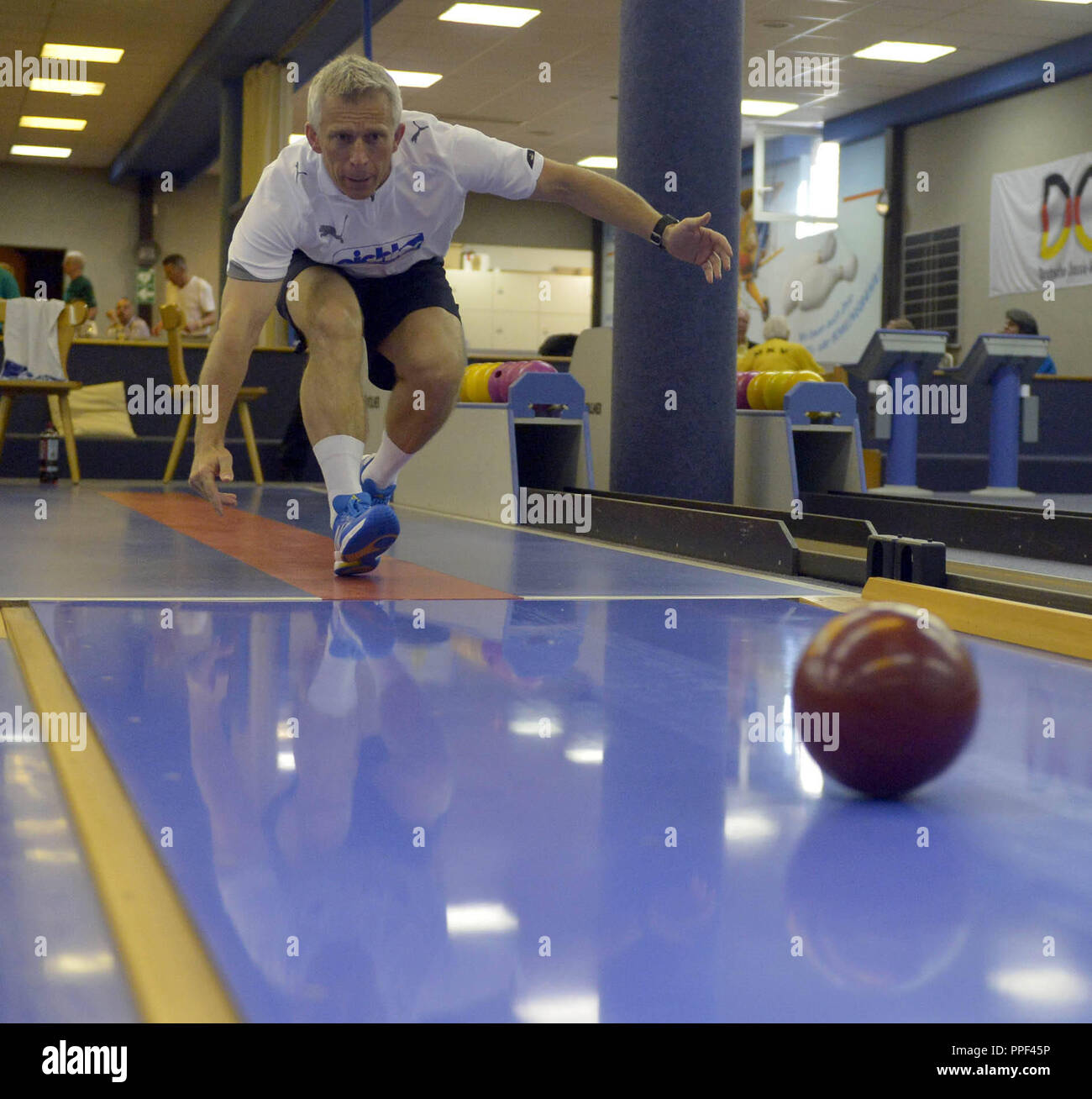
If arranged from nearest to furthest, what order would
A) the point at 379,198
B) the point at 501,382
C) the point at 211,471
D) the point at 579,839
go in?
the point at 579,839, the point at 211,471, the point at 379,198, the point at 501,382

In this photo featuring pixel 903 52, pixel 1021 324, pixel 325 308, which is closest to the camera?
pixel 325 308

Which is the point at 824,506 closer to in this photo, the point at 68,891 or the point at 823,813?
the point at 823,813

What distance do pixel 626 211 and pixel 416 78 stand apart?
10.9m

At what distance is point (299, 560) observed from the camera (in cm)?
399

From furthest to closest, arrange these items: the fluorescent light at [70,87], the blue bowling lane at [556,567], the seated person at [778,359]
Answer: the fluorescent light at [70,87]
the seated person at [778,359]
the blue bowling lane at [556,567]

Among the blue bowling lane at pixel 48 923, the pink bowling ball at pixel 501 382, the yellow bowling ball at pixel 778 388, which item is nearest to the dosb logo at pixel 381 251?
the blue bowling lane at pixel 48 923

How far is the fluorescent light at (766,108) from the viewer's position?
1345 cm

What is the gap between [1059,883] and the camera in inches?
52.5

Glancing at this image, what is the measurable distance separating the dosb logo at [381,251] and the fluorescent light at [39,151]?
15.1 m

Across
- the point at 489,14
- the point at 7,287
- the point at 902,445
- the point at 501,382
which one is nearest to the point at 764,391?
the point at 501,382

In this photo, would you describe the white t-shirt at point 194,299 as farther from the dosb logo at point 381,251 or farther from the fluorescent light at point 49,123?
the dosb logo at point 381,251

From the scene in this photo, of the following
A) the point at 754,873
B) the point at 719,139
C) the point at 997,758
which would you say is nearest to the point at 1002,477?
the point at 719,139

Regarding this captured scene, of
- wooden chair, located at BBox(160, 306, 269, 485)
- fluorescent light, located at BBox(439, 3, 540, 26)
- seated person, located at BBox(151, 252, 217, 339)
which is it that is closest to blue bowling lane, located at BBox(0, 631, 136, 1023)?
wooden chair, located at BBox(160, 306, 269, 485)

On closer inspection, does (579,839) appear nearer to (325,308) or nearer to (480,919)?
(480,919)
